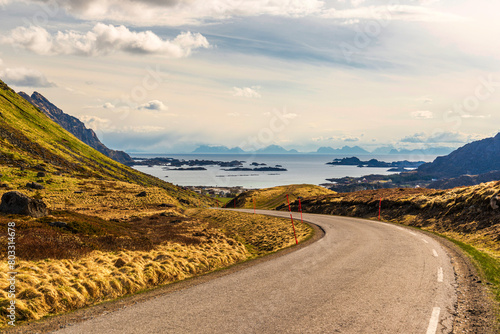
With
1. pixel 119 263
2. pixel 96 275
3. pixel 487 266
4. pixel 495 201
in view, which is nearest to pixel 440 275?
pixel 487 266

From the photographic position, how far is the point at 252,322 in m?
7.34

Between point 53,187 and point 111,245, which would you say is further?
point 53,187

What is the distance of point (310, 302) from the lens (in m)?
8.61

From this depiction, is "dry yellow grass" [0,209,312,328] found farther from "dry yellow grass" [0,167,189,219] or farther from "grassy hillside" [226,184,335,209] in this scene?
"grassy hillside" [226,184,335,209]

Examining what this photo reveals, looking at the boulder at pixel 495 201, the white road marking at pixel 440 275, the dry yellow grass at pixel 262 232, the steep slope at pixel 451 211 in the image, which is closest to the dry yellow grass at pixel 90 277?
the dry yellow grass at pixel 262 232

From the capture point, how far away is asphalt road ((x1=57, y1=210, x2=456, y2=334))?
713cm

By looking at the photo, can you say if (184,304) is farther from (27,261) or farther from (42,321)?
(27,261)

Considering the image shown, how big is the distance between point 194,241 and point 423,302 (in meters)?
15.7

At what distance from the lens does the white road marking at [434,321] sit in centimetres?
698

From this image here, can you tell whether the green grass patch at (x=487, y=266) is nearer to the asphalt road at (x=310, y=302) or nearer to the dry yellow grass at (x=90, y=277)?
the asphalt road at (x=310, y=302)

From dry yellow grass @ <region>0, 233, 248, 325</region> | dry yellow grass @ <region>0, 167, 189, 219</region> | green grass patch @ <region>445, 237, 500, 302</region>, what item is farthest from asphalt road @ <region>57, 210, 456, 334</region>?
dry yellow grass @ <region>0, 167, 189, 219</region>

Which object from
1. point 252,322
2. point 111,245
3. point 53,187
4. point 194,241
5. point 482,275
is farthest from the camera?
point 53,187

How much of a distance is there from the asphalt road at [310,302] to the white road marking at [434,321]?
0.03 meters

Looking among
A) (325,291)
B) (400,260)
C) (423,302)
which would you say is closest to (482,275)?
(400,260)
